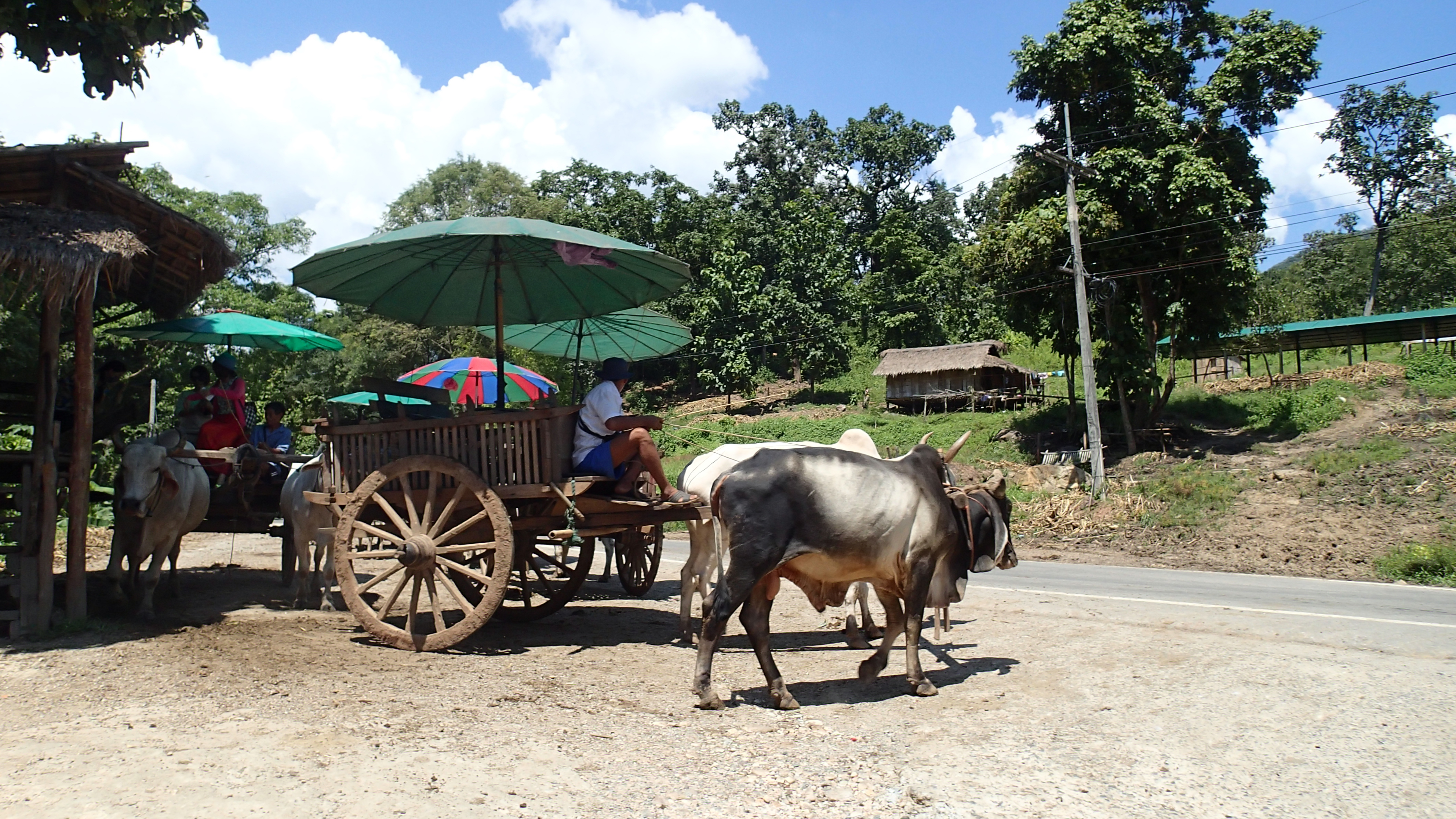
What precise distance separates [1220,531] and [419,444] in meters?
15.8

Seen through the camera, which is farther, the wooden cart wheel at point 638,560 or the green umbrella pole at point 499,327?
the wooden cart wheel at point 638,560

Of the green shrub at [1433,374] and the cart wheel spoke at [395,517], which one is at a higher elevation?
the green shrub at [1433,374]

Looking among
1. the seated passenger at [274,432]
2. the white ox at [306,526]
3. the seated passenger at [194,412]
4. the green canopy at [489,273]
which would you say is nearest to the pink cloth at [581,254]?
the green canopy at [489,273]

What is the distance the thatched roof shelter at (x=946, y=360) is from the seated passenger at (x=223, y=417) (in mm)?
30596

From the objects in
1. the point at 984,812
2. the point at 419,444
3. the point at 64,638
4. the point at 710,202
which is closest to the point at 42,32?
the point at 419,444

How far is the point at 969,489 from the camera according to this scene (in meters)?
6.99

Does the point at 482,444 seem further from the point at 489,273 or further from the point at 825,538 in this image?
the point at 825,538

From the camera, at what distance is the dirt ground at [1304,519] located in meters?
16.0

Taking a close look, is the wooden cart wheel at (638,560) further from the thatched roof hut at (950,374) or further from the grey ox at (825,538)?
the thatched roof hut at (950,374)

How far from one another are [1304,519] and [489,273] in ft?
51.9

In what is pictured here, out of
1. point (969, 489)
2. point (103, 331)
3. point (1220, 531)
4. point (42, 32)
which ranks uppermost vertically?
point (42, 32)

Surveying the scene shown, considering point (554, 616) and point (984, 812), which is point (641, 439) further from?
point (984, 812)

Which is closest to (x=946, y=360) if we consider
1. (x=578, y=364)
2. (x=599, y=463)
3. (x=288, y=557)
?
(x=578, y=364)

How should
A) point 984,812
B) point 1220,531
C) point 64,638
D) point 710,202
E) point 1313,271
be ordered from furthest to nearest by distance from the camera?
point 1313,271 < point 710,202 < point 1220,531 < point 64,638 < point 984,812
